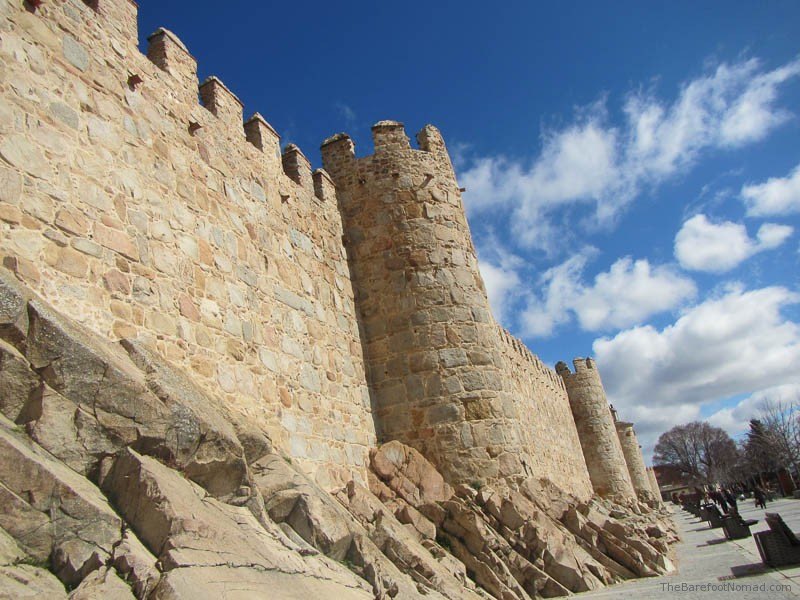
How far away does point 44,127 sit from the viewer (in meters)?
5.34

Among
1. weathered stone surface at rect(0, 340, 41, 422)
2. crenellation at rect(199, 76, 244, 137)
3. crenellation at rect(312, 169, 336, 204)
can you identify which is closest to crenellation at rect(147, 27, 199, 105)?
crenellation at rect(199, 76, 244, 137)

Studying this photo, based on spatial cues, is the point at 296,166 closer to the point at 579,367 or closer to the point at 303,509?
the point at 303,509

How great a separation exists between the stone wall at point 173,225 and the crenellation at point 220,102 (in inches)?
1.0

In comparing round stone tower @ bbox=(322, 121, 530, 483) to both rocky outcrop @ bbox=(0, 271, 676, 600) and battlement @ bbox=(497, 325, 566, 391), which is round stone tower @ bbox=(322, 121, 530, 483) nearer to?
rocky outcrop @ bbox=(0, 271, 676, 600)

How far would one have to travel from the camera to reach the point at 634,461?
39250 millimetres

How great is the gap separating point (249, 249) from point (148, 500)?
14.1ft

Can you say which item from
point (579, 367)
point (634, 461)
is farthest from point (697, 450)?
point (579, 367)

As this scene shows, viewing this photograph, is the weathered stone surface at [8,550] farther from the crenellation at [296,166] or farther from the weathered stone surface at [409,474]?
the crenellation at [296,166]

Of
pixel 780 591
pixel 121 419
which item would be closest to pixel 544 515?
pixel 780 591

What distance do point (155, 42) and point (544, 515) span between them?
7.48 meters

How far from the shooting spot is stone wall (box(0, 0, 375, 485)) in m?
5.18

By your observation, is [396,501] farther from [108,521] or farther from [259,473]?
[108,521]

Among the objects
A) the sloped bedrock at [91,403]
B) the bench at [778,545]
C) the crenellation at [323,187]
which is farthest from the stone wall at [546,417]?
the sloped bedrock at [91,403]

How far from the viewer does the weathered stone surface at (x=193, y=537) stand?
3.53m
